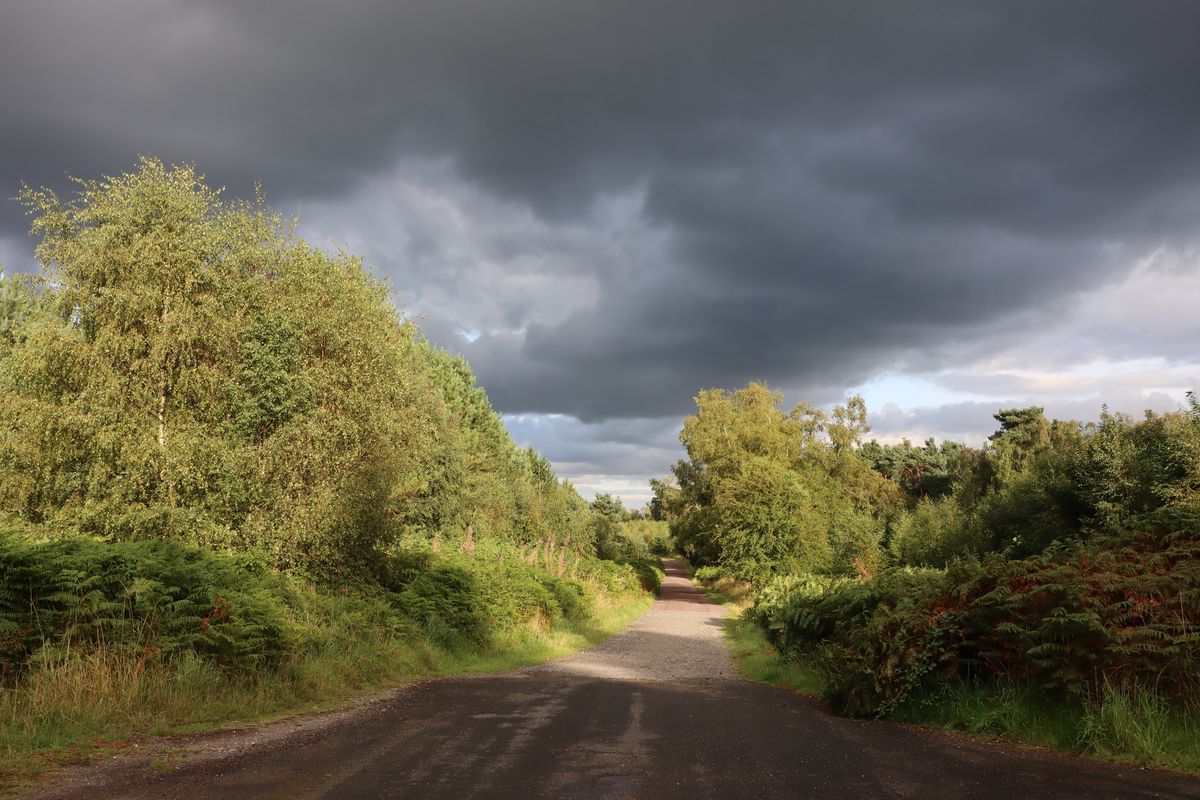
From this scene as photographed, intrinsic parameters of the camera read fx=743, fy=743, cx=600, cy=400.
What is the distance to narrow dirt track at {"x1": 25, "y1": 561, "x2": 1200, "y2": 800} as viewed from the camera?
618 centimetres

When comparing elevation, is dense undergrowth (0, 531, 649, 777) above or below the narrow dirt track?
above

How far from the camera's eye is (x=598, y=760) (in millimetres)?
7355

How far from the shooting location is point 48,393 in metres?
16.5

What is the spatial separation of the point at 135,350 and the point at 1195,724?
752 inches

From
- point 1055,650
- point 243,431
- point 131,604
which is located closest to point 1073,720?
point 1055,650

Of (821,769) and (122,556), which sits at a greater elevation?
(122,556)

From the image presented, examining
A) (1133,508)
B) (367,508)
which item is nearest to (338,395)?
(367,508)

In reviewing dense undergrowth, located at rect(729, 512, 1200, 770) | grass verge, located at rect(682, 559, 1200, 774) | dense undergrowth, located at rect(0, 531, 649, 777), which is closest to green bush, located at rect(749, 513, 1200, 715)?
dense undergrowth, located at rect(729, 512, 1200, 770)

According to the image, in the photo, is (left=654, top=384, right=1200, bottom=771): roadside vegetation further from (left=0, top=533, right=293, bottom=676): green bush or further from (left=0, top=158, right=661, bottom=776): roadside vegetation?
(left=0, top=533, right=293, bottom=676): green bush

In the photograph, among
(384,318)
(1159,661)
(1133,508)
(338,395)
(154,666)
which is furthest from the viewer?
(1133,508)

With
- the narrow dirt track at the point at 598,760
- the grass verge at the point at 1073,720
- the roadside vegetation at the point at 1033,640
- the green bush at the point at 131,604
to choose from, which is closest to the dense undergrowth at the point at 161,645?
the green bush at the point at 131,604

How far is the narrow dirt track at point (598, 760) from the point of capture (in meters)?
6.18

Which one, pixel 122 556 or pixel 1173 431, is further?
pixel 1173 431

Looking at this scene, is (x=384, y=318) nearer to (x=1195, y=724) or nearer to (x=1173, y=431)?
(x=1195, y=724)
